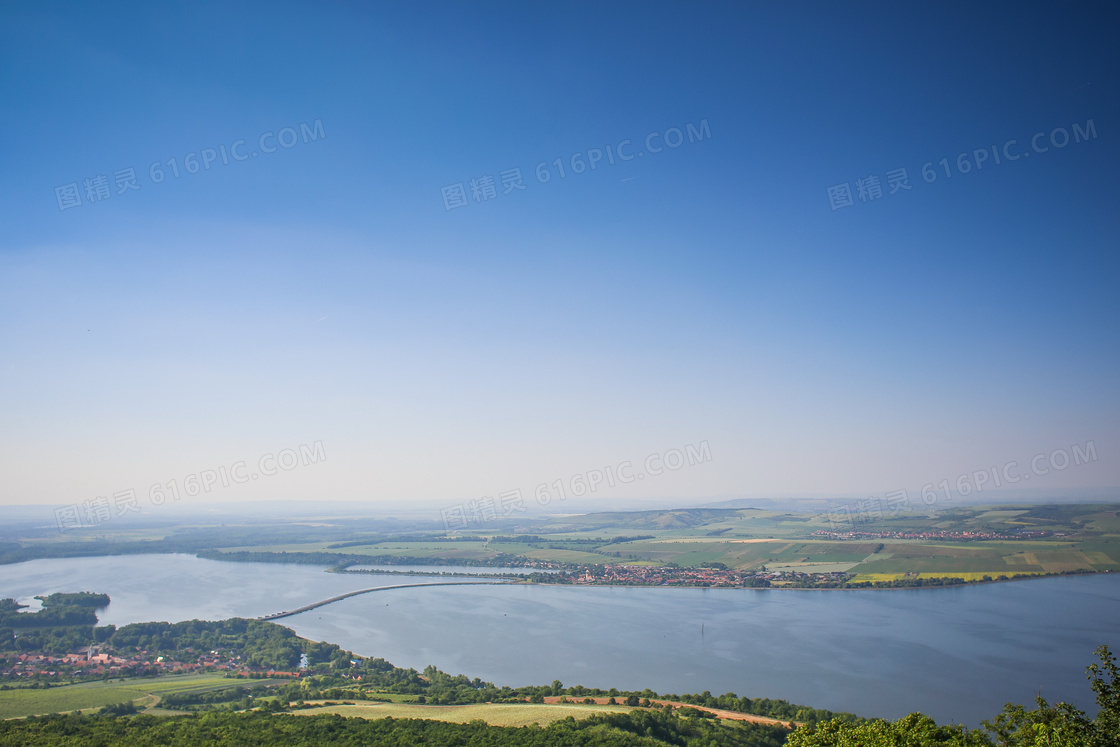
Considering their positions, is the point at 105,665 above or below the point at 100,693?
below

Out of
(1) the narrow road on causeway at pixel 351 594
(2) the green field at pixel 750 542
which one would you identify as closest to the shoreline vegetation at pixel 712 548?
(2) the green field at pixel 750 542

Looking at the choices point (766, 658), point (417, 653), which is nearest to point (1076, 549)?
point (766, 658)

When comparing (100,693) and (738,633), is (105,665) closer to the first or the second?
(100,693)

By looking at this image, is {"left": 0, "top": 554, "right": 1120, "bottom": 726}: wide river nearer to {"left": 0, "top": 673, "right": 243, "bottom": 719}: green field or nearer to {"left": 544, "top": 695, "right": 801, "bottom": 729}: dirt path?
{"left": 544, "top": 695, "right": 801, "bottom": 729}: dirt path

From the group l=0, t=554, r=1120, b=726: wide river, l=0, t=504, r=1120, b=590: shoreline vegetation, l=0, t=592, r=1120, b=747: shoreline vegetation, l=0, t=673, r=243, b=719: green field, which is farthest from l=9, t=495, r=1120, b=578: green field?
l=0, t=673, r=243, b=719: green field

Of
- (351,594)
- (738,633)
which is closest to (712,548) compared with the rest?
(738,633)

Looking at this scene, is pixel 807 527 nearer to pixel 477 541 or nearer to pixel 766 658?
pixel 477 541
